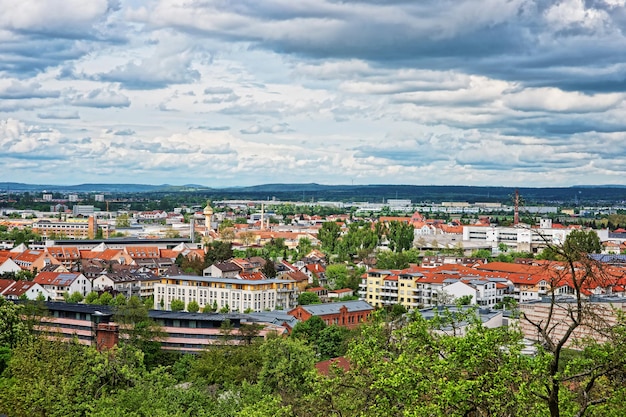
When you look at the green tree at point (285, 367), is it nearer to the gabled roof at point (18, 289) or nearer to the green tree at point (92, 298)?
the green tree at point (92, 298)

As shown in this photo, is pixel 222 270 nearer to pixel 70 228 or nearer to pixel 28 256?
pixel 28 256

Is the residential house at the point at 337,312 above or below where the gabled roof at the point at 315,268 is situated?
below

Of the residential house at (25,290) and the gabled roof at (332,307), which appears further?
the residential house at (25,290)

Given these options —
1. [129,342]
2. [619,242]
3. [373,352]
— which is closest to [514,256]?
[619,242]

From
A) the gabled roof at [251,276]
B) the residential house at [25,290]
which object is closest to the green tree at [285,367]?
the gabled roof at [251,276]

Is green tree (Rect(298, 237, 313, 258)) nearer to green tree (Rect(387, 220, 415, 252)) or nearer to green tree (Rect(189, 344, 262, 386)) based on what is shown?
green tree (Rect(387, 220, 415, 252))

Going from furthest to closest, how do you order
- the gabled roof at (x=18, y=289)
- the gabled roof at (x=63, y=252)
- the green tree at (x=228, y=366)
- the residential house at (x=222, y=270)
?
the gabled roof at (x=63, y=252)
the residential house at (x=222, y=270)
the gabled roof at (x=18, y=289)
the green tree at (x=228, y=366)

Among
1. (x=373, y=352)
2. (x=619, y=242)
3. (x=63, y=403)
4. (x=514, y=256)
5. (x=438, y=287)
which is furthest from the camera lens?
(x=619, y=242)

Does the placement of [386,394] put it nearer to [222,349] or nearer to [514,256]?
[222,349]

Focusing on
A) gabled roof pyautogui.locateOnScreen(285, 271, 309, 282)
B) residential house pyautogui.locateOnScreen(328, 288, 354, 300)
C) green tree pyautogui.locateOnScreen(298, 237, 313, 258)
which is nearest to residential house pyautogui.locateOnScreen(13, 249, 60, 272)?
gabled roof pyautogui.locateOnScreen(285, 271, 309, 282)
